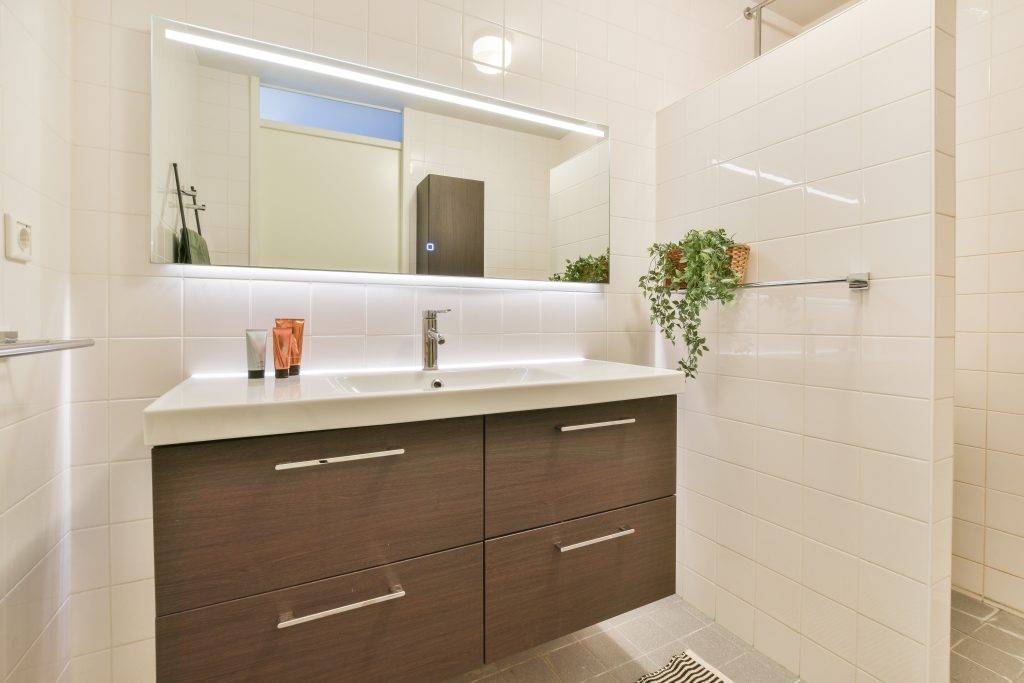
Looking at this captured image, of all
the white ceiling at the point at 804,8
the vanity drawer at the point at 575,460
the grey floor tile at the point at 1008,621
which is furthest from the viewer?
the white ceiling at the point at 804,8

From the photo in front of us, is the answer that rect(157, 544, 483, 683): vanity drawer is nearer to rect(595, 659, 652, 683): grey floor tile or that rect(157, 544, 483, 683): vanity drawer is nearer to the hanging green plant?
rect(595, 659, 652, 683): grey floor tile

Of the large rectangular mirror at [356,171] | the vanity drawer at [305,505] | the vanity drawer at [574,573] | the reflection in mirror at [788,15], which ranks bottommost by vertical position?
the vanity drawer at [574,573]

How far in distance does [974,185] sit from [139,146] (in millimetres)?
2866

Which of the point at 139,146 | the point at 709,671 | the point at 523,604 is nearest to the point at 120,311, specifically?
the point at 139,146

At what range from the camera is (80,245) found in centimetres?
118

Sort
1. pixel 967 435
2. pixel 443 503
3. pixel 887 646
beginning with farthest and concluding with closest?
pixel 967 435, pixel 887 646, pixel 443 503

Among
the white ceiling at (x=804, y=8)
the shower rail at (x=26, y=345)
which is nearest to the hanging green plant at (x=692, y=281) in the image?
the white ceiling at (x=804, y=8)

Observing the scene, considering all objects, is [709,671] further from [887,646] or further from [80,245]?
[80,245]

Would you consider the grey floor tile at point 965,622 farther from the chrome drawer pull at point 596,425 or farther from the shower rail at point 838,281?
the chrome drawer pull at point 596,425

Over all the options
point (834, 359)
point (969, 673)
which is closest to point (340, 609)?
point (834, 359)

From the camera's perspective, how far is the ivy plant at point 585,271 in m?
1.81

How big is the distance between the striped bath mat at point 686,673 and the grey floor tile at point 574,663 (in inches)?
5.8

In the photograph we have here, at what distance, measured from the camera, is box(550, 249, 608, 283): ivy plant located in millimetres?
1809

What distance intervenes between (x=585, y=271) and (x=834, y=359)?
861 millimetres
